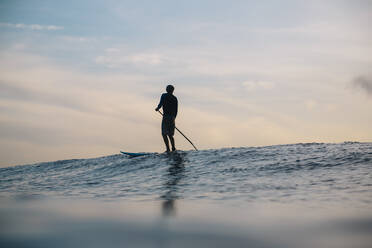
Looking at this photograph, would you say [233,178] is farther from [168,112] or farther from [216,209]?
[168,112]

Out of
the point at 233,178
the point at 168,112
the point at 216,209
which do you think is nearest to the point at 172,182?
the point at 233,178

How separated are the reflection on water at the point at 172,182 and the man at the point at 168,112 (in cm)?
95

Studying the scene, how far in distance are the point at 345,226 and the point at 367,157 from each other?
7.27 metres

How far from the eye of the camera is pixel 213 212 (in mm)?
4500

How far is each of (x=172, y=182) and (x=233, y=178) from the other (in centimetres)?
162

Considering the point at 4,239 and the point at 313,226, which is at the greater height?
the point at 4,239

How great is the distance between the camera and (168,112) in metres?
13.6

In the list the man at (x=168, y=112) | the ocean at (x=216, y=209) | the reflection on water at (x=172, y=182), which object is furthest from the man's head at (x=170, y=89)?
the ocean at (x=216, y=209)

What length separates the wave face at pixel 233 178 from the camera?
6.17 m

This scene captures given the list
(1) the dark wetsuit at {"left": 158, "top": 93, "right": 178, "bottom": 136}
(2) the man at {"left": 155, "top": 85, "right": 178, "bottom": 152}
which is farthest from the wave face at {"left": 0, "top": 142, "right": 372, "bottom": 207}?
(1) the dark wetsuit at {"left": 158, "top": 93, "right": 178, "bottom": 136}

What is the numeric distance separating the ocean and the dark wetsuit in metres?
3.45

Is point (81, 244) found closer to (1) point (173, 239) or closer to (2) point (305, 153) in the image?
(1) point (173, 239)

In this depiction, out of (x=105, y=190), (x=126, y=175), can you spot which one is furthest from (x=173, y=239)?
(x=126, y=175)

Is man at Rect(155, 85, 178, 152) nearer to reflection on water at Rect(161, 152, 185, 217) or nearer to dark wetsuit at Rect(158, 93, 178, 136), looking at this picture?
dark wetsuit at Rect(158, 93, 178, 136)
